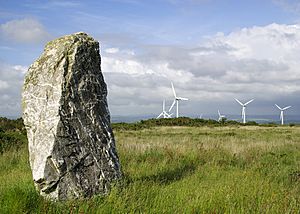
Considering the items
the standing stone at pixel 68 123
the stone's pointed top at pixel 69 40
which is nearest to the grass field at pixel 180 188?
the standing stone at pixel 68 123

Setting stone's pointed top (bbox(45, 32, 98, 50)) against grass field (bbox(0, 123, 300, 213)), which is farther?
stone's pointed top (bbox(45, 32, 98, 50))

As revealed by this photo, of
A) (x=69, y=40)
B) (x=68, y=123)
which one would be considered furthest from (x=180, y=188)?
(x=69, y=40)

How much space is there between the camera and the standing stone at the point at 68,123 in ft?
22.8

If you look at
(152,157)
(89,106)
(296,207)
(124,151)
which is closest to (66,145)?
(89,106)

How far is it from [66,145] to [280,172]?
6019mm

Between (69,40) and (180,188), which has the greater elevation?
(69,40)

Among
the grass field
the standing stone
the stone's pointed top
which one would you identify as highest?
the stone's pointed top

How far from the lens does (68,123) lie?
23.9 feet

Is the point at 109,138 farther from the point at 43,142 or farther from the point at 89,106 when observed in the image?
the point at 43,142

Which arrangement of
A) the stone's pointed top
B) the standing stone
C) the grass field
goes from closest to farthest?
1. the grass field
2. the standing stone
3. the stone's pointed top

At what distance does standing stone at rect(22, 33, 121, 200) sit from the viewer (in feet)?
22.8

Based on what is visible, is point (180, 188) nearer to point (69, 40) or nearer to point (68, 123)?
point (68, 123)

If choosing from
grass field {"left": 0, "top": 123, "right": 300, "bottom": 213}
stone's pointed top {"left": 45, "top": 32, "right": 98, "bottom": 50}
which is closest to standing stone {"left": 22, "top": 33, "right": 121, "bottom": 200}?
stone's pointed top {"left": 45, "top": 32, "right": 98, "bottom": 50}

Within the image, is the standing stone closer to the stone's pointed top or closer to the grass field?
the stone's pointed top
